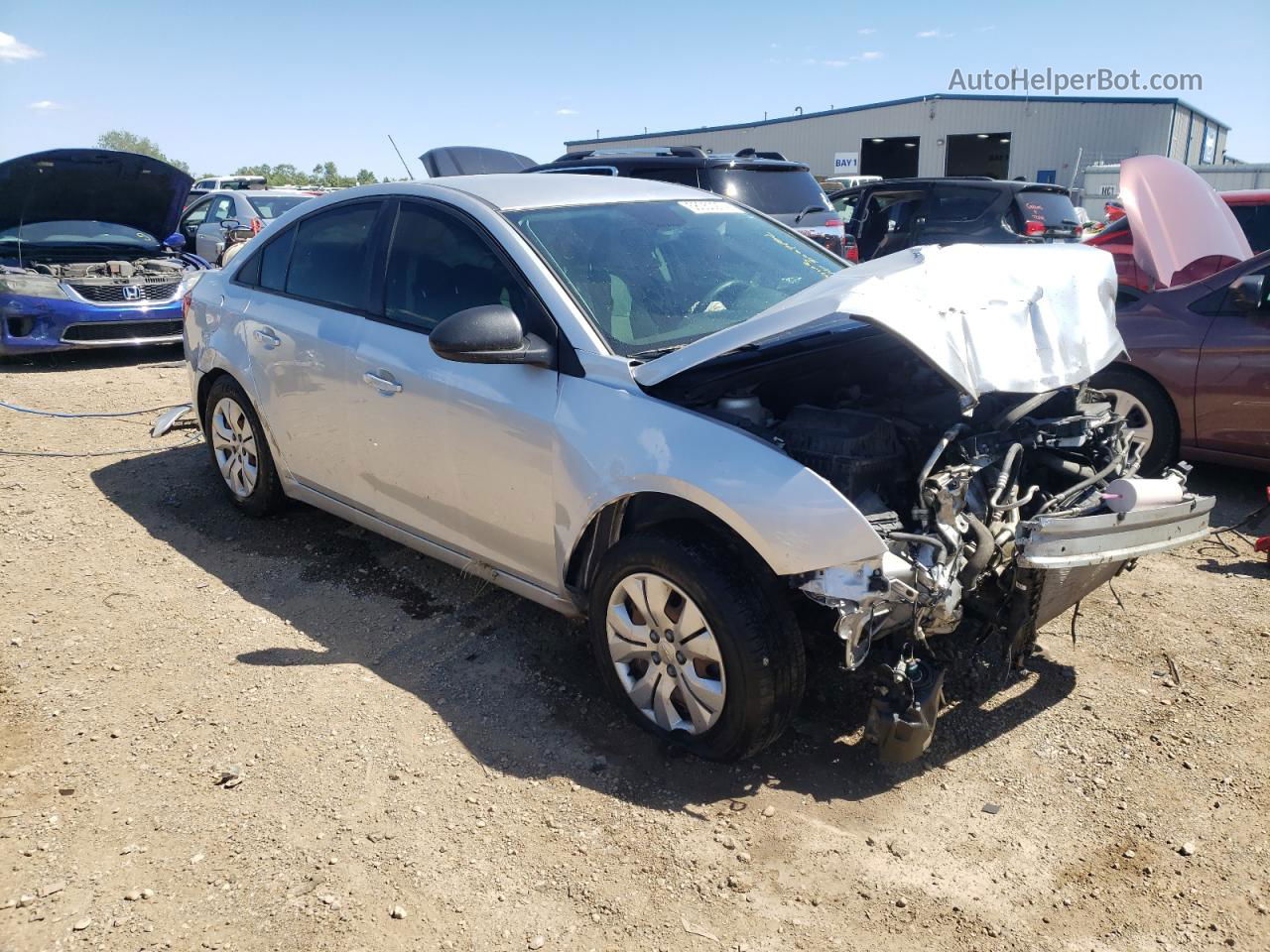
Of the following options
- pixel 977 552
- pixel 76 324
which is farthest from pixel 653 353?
pixel 76 324

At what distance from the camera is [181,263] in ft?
33.3

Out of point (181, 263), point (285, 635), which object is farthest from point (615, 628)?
point (181, 263)

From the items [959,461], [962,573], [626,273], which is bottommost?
[962,573]

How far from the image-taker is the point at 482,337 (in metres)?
3.13

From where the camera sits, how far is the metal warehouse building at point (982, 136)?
35.1 m

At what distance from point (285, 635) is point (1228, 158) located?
179ft

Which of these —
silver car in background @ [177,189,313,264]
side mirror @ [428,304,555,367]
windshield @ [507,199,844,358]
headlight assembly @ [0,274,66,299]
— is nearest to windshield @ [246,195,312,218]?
silver car in background @ [177,189,313,264]

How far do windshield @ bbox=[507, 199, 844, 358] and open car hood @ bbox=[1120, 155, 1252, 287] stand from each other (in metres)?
1.43

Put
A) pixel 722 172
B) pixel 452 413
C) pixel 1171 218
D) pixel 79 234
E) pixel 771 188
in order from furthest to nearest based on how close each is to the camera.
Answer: pixel 79 234, pixel 771 188, pixel 722 172, pixel 1171 218, pixel 452 413

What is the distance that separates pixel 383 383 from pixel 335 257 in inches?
34.3

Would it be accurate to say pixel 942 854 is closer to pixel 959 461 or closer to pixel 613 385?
pixel 959 461

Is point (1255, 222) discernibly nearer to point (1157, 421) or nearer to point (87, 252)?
point (1157, 421)

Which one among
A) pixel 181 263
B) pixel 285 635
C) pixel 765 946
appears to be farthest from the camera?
pixel 181 263

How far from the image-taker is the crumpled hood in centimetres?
269
